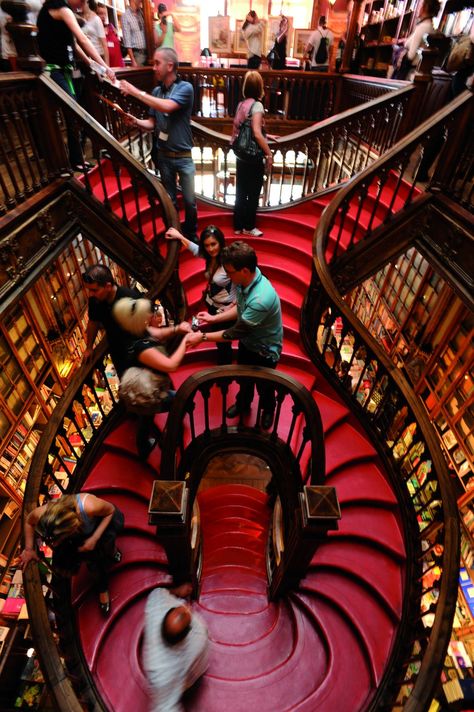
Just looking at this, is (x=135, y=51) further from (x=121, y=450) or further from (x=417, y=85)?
(x=121, y=450)

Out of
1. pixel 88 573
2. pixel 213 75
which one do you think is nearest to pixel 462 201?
pixel 88 573

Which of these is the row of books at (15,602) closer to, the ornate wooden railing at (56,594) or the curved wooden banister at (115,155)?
the ornate wooden railing at (56,594)

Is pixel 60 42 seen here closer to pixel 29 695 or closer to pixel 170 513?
pixel 170 513

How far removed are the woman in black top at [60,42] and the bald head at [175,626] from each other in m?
4.09

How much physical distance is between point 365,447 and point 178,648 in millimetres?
2188

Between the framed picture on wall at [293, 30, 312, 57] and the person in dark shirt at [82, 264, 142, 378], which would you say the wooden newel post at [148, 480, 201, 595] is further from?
the framed picture on wall at [293, 30, 312, 57]

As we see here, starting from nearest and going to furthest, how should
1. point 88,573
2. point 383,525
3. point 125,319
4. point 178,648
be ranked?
point 178,648, point 125,319, point 88,573, point 383,525

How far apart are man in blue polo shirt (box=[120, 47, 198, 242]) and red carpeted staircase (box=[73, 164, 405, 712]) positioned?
174cm

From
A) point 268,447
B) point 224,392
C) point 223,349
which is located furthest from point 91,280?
point 268,447

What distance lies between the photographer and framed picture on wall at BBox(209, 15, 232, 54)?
8.70 meters

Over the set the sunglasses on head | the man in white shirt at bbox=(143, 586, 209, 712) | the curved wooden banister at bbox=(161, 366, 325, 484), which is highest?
the sunglasses on head

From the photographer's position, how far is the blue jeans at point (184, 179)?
13.0 feet

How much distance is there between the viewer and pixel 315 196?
16.6ft

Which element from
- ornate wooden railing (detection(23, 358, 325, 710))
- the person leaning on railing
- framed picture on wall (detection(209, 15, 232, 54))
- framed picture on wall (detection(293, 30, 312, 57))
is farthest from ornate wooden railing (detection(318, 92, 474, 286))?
framed picture on wall (detection(209, 15, 232, 54))
